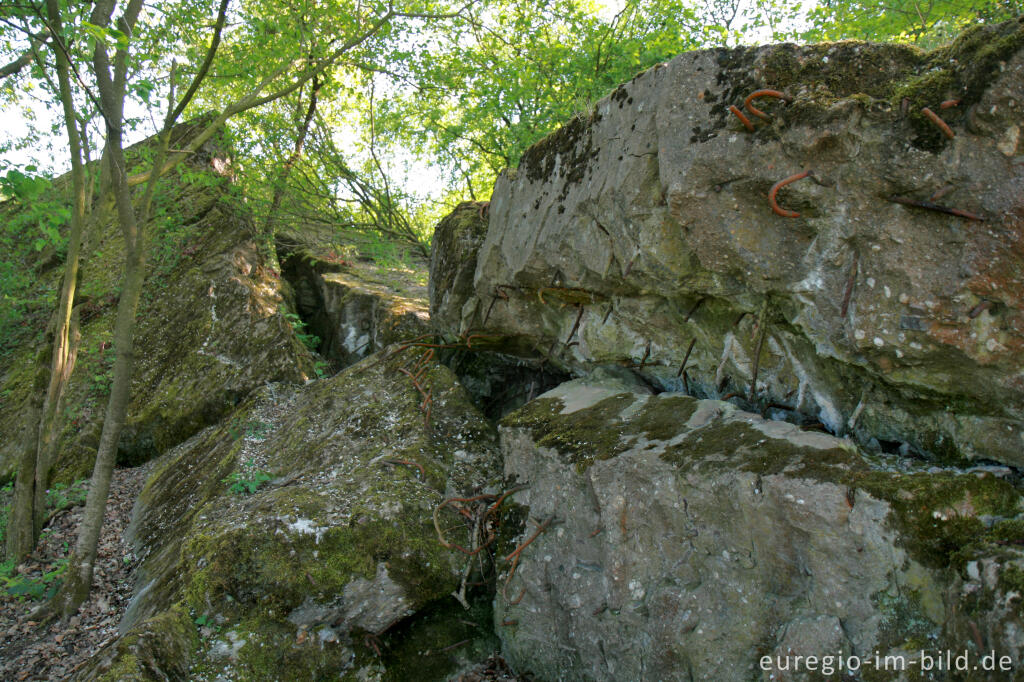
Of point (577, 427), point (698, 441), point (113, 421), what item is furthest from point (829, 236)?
point (113, 421)

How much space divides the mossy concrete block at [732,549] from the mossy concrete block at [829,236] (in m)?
0.32

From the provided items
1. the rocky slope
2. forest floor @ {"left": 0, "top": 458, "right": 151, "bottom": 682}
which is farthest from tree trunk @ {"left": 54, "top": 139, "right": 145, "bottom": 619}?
the rocky slope

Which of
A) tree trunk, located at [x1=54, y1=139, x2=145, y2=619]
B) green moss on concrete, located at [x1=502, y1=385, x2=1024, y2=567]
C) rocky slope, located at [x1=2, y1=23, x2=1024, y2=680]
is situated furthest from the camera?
tree trunk, located at [x1=54, y1=139, x2=145, y2=619]

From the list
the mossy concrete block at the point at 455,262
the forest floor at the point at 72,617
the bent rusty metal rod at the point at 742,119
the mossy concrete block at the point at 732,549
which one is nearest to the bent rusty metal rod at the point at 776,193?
the bent rusty metal rod at the point at 742,119

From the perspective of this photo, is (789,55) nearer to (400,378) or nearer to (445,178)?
(400,378)

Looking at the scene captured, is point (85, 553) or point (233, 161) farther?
point (233, 161)

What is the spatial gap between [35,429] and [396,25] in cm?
632

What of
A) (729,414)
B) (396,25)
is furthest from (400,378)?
(396,25)

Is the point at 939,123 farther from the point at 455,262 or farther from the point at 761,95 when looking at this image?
the point at 455,262

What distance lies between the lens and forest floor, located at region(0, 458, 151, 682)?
13.4 feet

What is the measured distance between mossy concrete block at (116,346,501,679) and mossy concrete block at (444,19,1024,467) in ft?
5.80

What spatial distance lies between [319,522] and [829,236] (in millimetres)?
3258

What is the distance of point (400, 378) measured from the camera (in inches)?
217

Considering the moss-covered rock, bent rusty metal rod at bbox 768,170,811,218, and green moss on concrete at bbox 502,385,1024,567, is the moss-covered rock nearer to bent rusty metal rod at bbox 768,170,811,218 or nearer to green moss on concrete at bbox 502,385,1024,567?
green moss on concrete at bbox 502,385,1024,567
